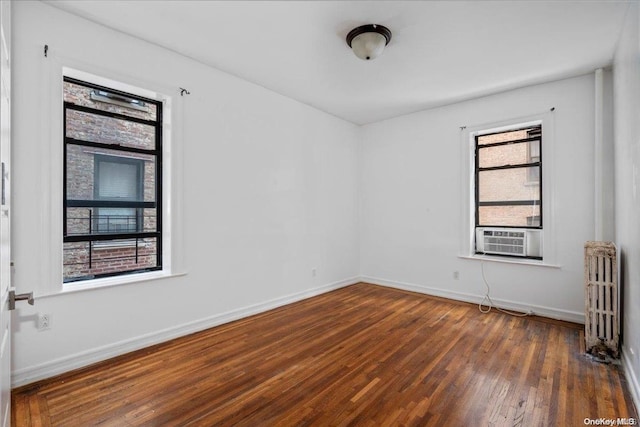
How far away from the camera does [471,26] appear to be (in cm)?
273

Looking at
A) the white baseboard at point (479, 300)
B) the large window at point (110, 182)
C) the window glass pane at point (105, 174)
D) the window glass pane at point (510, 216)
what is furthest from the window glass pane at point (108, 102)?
the window glass pane at point (510, 216)

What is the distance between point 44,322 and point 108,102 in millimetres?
1986

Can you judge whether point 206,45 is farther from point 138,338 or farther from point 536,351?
point 536,351

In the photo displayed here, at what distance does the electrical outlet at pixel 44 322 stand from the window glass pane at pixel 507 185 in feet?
16.7

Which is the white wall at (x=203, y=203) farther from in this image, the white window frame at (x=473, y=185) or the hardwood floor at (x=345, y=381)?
the white window frame at (x=473, y=185)

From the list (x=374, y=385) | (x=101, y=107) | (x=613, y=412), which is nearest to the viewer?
(x=613, y=412)

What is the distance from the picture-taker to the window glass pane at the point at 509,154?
4141 millimetres

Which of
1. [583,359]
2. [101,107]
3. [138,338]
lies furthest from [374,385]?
[101,107]

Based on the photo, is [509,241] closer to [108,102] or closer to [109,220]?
[109,220]

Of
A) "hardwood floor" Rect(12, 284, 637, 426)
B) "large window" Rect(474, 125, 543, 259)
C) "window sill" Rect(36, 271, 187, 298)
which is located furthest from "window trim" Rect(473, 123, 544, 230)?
"window sill" Rect(36, 271, 187, 298)

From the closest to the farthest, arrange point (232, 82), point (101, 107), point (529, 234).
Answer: point (101, 107)
point (232, 82)
point (529, 234)

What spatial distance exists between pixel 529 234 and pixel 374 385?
316 centimetres

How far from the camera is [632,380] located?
2256mm

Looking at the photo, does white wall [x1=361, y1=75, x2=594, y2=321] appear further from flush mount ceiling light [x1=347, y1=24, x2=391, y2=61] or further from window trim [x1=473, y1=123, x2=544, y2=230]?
flush mount ceiling light [x1=347, y1=24, x2=391, y2=61]
